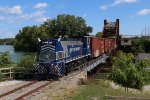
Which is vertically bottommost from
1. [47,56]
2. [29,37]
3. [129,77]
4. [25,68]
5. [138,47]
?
[129,77]

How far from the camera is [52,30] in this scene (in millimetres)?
132750

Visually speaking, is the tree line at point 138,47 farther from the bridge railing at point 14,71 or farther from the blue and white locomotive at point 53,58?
the bridge railing at point 14,71

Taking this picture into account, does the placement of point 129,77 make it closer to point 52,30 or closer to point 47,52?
point 47,52

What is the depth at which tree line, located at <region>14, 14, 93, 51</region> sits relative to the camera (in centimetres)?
13088

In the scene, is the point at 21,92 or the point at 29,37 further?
the point at 29,37

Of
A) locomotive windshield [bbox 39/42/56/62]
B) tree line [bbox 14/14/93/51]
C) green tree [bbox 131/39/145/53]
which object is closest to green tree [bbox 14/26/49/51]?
tree line [bbox 14/14/93/51]

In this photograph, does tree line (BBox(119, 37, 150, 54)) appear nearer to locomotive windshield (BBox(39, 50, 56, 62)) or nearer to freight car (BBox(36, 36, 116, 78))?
freight car (BBox(36, 36, 116, 78))

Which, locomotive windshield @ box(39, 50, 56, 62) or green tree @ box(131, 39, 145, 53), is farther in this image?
green tree @ box(131, 39, 145, 53)

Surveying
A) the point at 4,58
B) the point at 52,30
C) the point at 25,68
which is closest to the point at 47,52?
the point at 25,68

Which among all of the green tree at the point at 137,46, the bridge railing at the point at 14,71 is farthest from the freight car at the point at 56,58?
the green tree at the point at 137,46

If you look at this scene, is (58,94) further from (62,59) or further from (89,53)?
(89,53)

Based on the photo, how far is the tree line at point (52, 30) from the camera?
Result: 130875mm

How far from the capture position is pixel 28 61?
103ft

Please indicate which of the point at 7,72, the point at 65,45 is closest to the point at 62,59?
the point at 65,45
